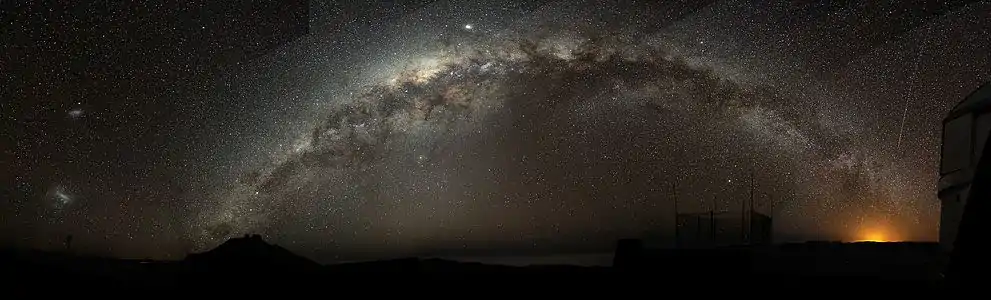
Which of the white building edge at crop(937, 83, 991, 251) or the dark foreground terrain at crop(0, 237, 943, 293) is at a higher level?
the white building edge at crop(937, 83, 991, 251)

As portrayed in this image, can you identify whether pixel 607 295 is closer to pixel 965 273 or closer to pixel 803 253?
pixel 965 273

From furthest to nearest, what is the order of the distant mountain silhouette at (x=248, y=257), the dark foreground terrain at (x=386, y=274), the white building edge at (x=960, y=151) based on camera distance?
the white building edge at (x=960, y=151) < the distant mountain silhouette at (x=248, y=257) < the dark foreground terrain at (x=386, y=274)

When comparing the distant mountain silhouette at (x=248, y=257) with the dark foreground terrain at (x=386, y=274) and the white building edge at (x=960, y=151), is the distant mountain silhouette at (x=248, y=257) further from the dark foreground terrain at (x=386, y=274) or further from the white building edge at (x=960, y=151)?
the white building edge at (x=960, y=151)

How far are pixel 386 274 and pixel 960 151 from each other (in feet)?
35.1

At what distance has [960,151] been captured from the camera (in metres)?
14.1

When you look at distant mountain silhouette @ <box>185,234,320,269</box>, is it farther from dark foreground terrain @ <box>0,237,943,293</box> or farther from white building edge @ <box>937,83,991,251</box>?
white building edge @ <box>937,83,991,251</box>

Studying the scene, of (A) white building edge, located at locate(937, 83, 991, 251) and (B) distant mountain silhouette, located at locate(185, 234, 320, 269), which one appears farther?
(A) white building edge, located at locate(937, 83, 991, 251)

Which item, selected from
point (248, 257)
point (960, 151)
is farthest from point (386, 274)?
point (960, 151)

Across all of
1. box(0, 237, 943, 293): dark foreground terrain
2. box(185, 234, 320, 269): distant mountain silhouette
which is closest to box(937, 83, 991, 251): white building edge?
box(0, 237, 943, 293): dark foreground terrain

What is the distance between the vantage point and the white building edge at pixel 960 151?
13.6 m

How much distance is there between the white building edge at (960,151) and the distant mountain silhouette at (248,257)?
1062 centimetres

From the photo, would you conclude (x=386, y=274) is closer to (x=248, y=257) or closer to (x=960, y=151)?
(x=248, y=257)

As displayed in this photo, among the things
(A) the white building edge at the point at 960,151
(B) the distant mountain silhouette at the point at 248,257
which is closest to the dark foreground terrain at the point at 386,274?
(B) the distant mountain silhouette at the point at 248,257

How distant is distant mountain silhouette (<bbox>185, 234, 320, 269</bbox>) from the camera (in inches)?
299
